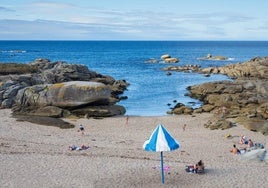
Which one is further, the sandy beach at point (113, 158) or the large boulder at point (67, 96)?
the large boulder at point (67, 96)

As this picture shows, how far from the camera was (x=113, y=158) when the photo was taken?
22.6 metres

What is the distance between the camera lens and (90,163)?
21391 millimetres

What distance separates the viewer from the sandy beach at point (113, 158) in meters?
18.8

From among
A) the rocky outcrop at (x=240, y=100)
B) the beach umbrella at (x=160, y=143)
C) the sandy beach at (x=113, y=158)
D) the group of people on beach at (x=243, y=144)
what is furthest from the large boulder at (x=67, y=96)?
the beach umbrella at (x=160, y=143)

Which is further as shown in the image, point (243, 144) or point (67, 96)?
point (67, 96)

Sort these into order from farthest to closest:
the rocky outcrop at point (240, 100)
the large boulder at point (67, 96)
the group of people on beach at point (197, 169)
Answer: the large boulder at point (67, 96) → the rocky outcrop at point (240, 100) → the group of people on beach at point (197, 169)

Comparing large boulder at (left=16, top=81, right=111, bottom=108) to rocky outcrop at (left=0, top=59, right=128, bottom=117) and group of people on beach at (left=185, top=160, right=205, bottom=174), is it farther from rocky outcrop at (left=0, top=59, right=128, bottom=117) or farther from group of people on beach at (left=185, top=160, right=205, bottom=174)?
group of people on beach at (left=185, top=160, right=205, bottom=174)

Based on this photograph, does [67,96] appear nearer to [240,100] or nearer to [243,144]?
[243,144]

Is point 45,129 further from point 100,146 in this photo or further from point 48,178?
point 48,178

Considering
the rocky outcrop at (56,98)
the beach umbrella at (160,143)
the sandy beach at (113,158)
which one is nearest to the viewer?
the beach umbrella at (160,143)

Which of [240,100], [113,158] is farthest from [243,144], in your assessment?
[240,100]

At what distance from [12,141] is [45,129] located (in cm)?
468

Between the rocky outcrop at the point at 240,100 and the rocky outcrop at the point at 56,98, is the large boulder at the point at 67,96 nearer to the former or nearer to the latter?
the rocky outcrop at the point at 56,98

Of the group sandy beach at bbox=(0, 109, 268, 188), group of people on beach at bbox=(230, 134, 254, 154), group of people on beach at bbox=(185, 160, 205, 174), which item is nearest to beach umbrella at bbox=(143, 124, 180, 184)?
sandy beach at bbox=(0, 109, 268, 188)
